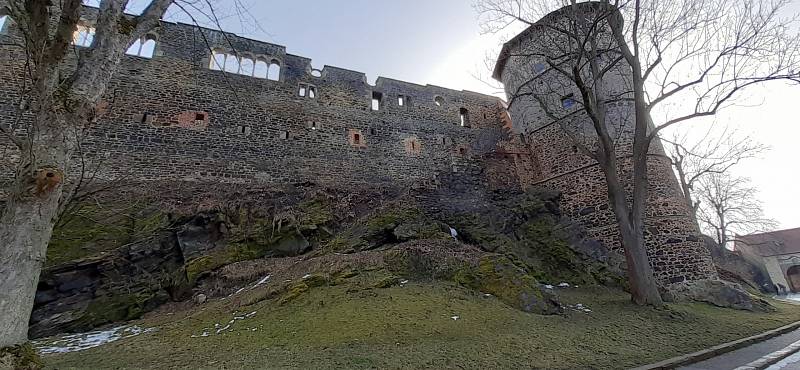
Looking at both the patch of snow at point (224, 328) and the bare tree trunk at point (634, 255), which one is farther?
the bare tree trunk at point (634, 255)

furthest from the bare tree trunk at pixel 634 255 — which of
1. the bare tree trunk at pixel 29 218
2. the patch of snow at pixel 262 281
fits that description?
the bare tree trunk at pixel 29 218

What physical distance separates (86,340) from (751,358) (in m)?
9.92

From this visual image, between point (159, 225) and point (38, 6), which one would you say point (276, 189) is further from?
point (38, 6)

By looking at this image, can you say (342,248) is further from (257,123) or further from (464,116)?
(464,116)

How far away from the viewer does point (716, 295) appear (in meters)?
9.75

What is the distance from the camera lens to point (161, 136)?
11.4 m

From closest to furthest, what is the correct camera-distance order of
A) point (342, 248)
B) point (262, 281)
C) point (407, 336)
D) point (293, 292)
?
point (407, 336) → point (293, 292) → point (262, 281) → point (342, 248)

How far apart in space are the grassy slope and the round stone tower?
370 cm

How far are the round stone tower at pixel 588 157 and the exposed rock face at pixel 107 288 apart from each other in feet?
32.5

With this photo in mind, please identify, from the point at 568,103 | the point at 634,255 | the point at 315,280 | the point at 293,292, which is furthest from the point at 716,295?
the point at 293,292

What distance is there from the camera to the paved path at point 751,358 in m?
4.95

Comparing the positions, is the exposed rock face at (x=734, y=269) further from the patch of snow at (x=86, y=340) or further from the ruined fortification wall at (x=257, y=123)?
the patch of snow at (x=86, y=340)

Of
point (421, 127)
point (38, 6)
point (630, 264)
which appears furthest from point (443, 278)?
point (421, 127)

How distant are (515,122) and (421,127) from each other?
4.30m
